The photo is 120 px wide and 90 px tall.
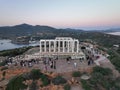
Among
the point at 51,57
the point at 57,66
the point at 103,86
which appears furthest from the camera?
the point at 51,57

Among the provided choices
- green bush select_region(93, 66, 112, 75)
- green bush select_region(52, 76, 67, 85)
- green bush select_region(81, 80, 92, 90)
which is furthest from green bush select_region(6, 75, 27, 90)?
green bush select_region(93, 66, 112, 75)

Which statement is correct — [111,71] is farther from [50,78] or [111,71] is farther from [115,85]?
[50,78]

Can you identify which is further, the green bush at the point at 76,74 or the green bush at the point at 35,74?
the green bush at the point at 35,74

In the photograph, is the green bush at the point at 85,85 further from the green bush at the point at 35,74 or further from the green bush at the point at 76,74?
the green bush at the point at 35,74

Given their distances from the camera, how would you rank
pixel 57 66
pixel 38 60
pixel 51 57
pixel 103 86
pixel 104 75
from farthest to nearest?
1. pixel 51 57
2. pixel 38 60
3. pixel 57 66
4. pixel 104 75
5. pixel 103 86

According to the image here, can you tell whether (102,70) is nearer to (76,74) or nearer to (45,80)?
(76,74)

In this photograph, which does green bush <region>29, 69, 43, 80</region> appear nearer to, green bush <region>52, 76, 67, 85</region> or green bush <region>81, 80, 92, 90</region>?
green bush <region>52, 76, 67, 85</region>

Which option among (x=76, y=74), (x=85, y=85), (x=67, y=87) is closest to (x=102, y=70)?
(x=76, y=74)

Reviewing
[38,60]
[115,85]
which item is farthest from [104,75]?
[38,60]

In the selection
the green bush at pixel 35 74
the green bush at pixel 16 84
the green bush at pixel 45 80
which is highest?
the green bush at pixel 35 74

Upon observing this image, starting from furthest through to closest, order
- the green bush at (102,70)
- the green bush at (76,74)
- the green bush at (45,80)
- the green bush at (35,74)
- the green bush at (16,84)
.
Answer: the green bush at (102,70) → the green bush at (35,74) → the green bush at (76,74) → the green bush at (16,84) → the green bush at (45,80)

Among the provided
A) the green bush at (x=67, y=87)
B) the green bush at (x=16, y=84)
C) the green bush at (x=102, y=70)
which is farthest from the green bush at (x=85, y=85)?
the green bush at (x=16, y=84)
